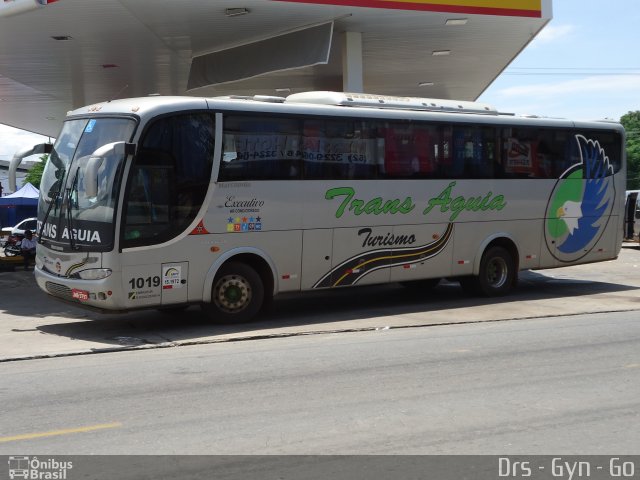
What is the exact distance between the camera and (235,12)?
16734 mm

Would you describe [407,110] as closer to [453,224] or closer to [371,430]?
[453,224]

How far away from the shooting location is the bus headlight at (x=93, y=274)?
37.8 feet

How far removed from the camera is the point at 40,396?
314 inches

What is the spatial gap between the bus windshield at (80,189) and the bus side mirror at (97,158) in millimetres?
72

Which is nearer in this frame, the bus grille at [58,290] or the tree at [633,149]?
the bus grille at [58,290]

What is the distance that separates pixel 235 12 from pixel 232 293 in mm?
6615

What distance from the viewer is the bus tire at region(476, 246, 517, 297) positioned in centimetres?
1611

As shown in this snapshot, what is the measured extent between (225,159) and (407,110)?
388cm

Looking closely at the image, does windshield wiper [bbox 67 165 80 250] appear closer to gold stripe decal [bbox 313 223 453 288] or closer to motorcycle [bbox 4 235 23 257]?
gold stripe decal [bbox 313 223 453 288]

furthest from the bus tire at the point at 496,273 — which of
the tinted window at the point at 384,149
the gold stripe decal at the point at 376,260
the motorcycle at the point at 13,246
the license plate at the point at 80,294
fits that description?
the motorcycle at the point at 13,246

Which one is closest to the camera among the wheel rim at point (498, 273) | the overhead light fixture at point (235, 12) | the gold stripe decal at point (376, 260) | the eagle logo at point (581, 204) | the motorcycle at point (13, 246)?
the gold stripe decal at point (376, 260)

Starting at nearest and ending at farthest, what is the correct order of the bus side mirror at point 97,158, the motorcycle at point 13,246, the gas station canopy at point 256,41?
the bus side mirror at point 97,158 < the gas station canopy at point 256,41 < the motorcycle at point 13,246

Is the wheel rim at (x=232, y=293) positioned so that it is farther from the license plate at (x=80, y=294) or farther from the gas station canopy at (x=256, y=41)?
the gas station canopy at (x=256, y=41)

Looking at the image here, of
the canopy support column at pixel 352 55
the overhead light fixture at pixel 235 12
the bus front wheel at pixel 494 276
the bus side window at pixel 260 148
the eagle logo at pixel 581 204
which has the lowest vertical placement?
the bus front wheel at pixel 494 276
